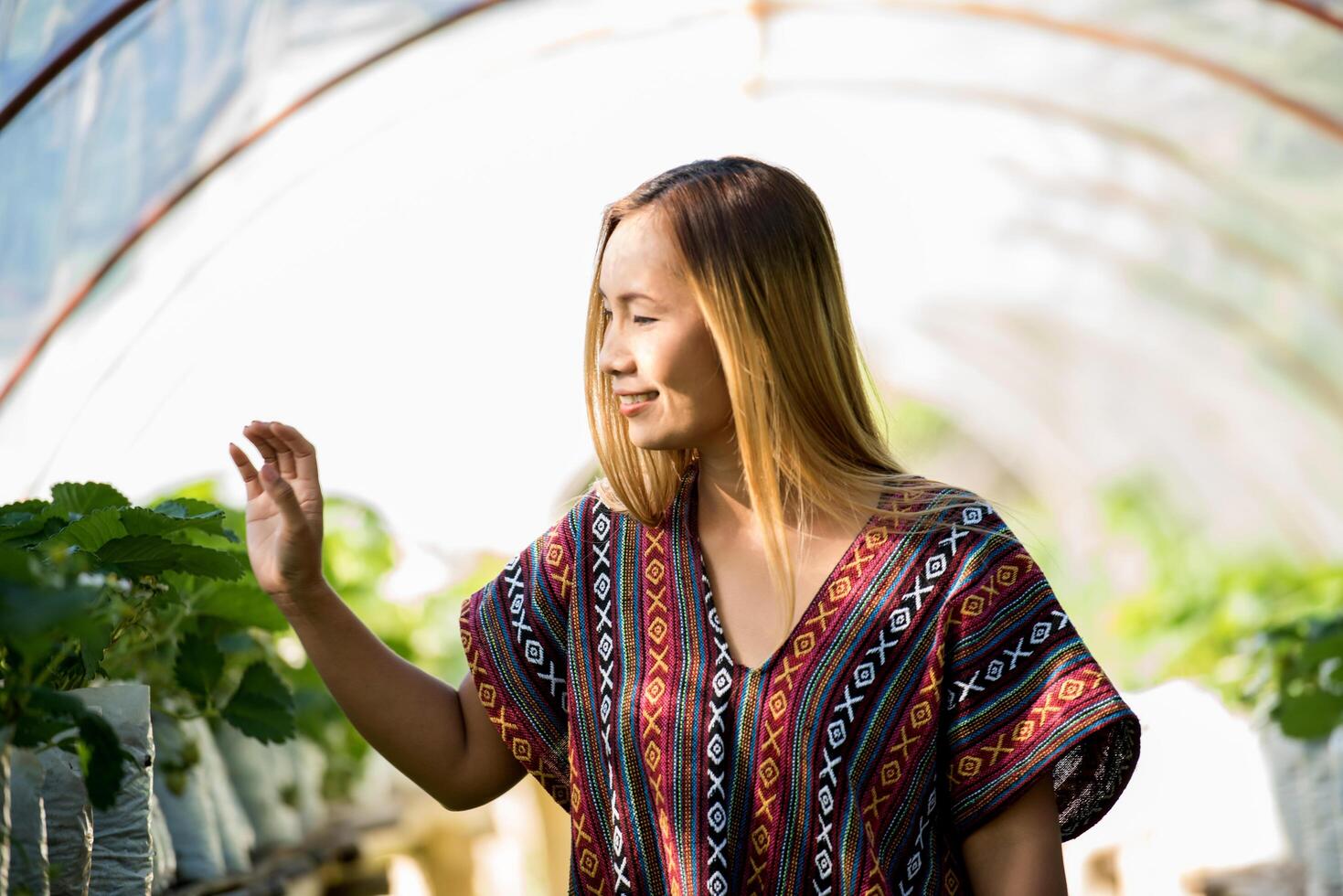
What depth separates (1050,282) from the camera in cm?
1181

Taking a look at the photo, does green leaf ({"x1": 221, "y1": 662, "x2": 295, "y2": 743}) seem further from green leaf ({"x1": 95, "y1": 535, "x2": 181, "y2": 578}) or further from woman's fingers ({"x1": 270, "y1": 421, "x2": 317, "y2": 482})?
woman's fingers ({"x1": 270, "y1": 421, "x2": 317, "y2": 482})

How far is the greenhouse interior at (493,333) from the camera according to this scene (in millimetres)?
2961

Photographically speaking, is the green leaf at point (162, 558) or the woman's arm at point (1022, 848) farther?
the green leaf at point (162, 558)

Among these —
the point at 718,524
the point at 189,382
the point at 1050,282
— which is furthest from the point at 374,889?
the point at 1050,282

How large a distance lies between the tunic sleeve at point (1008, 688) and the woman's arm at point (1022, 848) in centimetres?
2

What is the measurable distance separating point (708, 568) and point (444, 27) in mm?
3932

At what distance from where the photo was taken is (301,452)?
204cm

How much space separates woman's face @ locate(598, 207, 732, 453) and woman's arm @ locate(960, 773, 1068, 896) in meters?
0.59

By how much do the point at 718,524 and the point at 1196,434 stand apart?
10738mm

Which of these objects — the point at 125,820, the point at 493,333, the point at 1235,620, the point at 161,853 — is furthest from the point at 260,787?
the point at 493,333

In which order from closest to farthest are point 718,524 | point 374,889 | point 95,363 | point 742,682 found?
point 742,682, point 718,524, point 374,889, point 95,363

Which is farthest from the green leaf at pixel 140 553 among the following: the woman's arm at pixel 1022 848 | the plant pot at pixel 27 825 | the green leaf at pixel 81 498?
the woman's arm at pixel 1022 848

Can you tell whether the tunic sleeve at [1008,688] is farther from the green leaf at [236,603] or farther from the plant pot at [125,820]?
the green leaf at [236,603]

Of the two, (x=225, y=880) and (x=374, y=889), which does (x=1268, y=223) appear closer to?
(x=374, y=889)
